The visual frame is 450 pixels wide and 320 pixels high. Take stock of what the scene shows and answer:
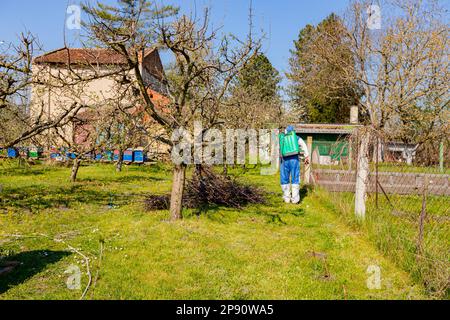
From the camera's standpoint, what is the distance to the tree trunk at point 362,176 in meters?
6.63

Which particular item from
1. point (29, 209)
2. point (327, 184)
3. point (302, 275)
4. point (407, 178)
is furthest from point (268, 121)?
point (302, 275)

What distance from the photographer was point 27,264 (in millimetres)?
4582

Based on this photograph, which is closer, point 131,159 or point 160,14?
point 160,14

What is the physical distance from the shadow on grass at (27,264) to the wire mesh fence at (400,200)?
4.45m

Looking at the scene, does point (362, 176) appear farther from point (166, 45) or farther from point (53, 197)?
point (53, 197)

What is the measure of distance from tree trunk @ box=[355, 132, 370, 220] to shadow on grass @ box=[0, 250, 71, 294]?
495 centimetres

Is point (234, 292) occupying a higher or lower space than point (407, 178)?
lower

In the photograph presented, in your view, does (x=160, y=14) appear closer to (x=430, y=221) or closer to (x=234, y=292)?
(x=234, y=292)

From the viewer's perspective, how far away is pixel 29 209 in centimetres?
805

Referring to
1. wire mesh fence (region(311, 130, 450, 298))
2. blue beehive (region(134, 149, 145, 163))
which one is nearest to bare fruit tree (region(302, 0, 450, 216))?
wire mesh fence (region(311, 130, 450, 298))

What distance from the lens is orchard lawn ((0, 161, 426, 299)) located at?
396 cm

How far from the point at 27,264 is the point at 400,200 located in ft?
22.5

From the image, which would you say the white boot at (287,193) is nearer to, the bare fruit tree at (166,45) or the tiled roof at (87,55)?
the bare fruit tree at (166,45)

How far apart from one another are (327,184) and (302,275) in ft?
17.8
